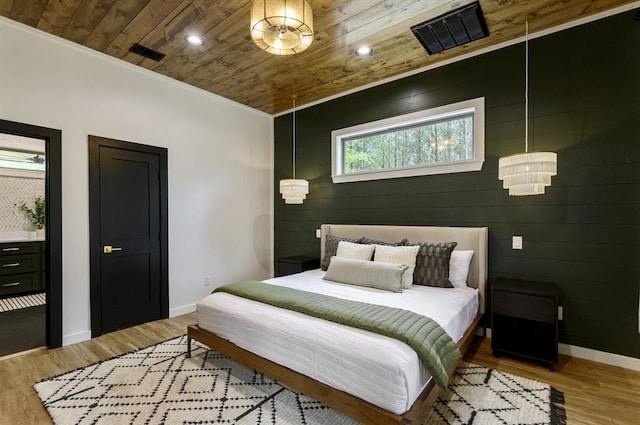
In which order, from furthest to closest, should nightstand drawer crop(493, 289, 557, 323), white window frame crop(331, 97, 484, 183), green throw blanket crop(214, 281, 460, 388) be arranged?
white window frame crop(331, 97, 484, 183) < nightstand drawer crop(493, 289, 557, 323) < green throw blanket crop(214, 281, 460, 388)

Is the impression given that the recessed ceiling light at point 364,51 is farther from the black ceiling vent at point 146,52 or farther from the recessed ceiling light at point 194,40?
the black ceiling vent at point 146,52

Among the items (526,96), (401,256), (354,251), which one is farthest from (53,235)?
(526,96)

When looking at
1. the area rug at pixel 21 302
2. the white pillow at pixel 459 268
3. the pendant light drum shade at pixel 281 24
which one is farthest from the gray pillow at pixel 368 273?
the area rug at pixel 21 302

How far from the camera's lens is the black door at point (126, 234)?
11.0 ft

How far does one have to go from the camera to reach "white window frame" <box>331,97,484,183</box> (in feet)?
10.9

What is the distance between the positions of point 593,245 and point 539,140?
3.55ft

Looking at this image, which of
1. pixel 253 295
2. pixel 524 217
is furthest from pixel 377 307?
pixel 524 217

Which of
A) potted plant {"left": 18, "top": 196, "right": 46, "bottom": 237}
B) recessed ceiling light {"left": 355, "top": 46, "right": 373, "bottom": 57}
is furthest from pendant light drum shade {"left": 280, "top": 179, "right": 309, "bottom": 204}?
potted plant {"left": 18, "top": 196, "right": 46, "bottom": 237}

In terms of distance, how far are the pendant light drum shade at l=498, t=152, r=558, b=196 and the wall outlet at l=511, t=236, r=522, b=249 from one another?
2.20 ft

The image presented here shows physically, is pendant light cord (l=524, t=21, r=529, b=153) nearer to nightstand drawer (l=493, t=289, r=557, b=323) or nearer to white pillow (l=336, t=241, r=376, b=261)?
nightstand drawer (l=493, t=289, r=557, b=323)

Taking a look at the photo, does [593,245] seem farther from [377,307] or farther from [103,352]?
[103,352]

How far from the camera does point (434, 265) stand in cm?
311

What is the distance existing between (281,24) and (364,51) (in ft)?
5.11

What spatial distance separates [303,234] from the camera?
4945 mm
